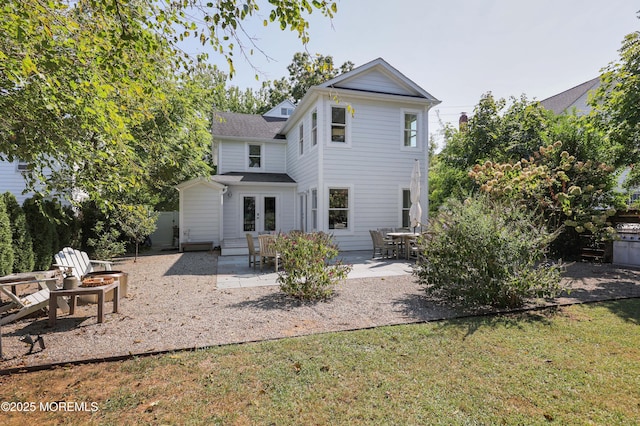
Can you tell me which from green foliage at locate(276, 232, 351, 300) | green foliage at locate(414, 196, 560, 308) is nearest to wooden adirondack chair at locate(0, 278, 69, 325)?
green foliage at locate(276, 232, 351, 300)

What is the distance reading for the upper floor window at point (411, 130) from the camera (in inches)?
545

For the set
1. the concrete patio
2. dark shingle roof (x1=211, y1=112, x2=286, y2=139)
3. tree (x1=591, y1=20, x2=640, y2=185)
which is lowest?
the concrete patio

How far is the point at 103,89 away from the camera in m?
3.64

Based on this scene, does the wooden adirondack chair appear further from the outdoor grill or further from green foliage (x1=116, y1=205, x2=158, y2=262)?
the outdoor grill

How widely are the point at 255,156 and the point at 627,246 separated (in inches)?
632

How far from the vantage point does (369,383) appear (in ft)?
9.94

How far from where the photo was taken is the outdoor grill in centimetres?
954

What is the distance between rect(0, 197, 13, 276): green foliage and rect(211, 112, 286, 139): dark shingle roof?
10.4 meters

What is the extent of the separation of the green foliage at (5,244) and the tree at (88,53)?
4253 mm

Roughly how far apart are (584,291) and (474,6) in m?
6.37

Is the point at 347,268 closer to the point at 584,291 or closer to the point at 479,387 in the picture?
the point at 479,387

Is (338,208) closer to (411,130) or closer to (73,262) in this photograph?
(411,130)

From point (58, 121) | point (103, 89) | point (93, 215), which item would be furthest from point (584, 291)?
point (93, 215)

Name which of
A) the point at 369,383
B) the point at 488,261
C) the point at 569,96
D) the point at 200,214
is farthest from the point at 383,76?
the point at 569,96
